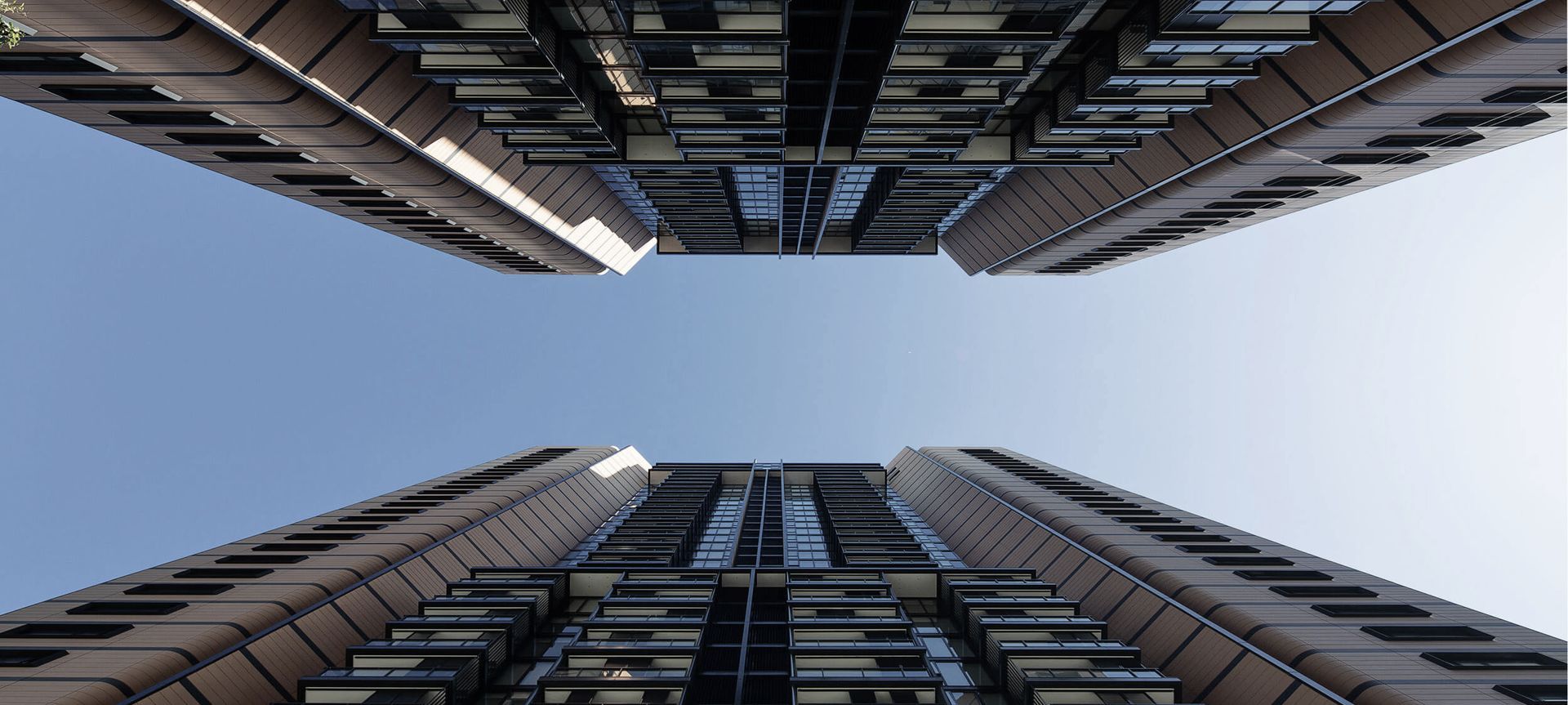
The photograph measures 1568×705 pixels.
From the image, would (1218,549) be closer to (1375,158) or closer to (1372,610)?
(1372,610)

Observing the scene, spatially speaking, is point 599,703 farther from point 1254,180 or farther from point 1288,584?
point 1254,180

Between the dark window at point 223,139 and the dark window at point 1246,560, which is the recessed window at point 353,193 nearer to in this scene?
the dark window at point 223,139

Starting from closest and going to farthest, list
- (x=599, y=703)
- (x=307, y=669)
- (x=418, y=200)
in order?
(x=599, y=703)
(x=307, y=669)
(x=418, y=200)

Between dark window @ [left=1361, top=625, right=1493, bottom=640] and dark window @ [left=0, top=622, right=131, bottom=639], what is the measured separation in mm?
48702

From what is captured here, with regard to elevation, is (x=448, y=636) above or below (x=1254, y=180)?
below

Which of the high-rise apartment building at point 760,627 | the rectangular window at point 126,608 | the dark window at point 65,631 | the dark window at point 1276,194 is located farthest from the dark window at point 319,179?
the dark window at point 1276,194

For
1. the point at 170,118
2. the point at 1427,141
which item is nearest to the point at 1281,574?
the point at 1427,141

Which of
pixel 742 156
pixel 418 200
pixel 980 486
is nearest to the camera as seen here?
pixel 742 156

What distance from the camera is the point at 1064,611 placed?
31875 millimetres

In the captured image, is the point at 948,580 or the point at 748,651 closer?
the point at 748,651

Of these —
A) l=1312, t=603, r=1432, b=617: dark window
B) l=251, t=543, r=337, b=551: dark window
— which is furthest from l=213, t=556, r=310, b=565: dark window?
l=1312, t=603, r=1432, b=617: dark window

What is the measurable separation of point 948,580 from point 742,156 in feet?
89.0

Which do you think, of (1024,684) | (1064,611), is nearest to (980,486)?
(1064,611)

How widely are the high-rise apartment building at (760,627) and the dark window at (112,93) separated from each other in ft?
67.2
